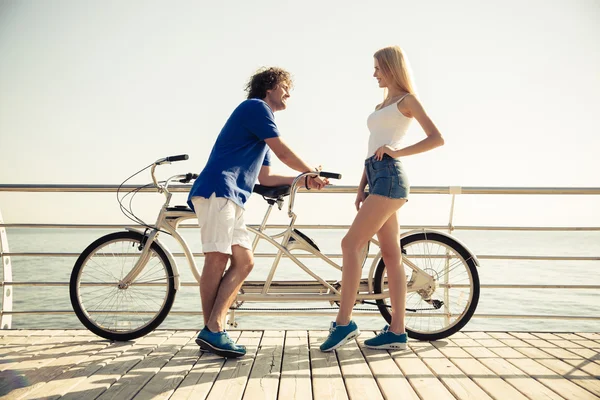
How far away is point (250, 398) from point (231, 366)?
48cm

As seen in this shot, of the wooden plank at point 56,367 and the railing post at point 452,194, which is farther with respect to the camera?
the railing post at point 452,194

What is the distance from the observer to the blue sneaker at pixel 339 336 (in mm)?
2707

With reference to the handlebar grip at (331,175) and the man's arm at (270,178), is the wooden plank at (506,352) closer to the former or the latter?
the handlebar grip at (331,175)

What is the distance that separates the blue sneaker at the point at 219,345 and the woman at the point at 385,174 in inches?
19.1

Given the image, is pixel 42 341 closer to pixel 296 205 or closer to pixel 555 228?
pixel 296 205

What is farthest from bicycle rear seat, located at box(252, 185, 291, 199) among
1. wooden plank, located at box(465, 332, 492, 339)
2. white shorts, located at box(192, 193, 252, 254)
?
wooden plank, located at box(465, 332, 492, 339)

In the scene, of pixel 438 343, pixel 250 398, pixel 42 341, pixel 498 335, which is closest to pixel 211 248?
pixel 250 398

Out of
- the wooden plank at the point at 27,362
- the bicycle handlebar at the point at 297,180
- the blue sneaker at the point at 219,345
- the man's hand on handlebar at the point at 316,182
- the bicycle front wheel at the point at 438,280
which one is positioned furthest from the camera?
the bicycle front wheel at the point at 438,280

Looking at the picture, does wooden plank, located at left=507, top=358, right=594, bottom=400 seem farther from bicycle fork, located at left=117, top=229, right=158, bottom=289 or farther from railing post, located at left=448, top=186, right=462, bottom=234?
bicycle fork, located at left=117, top=229, right=158, bottom=289

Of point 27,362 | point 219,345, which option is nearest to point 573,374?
point 219,345

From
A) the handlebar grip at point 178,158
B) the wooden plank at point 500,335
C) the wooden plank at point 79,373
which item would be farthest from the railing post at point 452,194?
the wooden plank at point 79,373

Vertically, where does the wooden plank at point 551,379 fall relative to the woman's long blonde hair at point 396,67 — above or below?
below

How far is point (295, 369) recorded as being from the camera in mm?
2416

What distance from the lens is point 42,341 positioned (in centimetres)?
299
